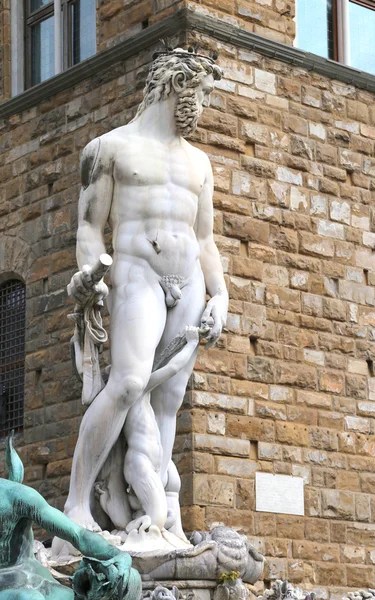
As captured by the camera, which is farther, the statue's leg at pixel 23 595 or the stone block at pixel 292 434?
the stone block at pixel 292 434

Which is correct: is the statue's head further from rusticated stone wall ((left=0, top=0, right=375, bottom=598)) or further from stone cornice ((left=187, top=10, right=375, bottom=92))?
stone cornice ((left=187, top=10, right=375, bottom=92))

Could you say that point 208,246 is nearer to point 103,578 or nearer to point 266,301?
point 266,301

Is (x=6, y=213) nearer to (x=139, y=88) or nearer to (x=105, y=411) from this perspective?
(x=139, y=88)

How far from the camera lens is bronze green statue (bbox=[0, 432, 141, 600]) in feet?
11.2

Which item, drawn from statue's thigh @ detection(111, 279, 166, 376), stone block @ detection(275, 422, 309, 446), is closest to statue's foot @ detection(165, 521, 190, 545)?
statue's thigh @ detection(111, 279, 166, 376)

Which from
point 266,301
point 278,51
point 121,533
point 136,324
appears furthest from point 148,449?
point 278,51

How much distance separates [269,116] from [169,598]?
6773 millimetres

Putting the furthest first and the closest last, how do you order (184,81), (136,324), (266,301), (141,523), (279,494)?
1. (266,301)
2. (279,494)
3. (184,81)
4. (136,324)
5. (141,523)

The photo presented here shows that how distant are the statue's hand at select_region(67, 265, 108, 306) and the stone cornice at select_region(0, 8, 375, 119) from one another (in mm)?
5050

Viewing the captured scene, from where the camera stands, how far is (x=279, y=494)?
12.2 meters

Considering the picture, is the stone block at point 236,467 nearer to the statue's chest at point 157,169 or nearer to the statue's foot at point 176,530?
the statue's foot at point 176,530

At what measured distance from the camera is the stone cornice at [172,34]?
12594mm

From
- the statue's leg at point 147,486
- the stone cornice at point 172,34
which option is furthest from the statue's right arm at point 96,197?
the stone cornice at point 172,34

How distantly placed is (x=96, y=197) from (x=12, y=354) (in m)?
5.88
